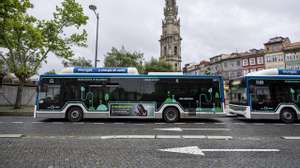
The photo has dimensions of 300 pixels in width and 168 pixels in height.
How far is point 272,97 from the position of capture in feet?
40.7

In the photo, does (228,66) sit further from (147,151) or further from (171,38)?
(147,151)

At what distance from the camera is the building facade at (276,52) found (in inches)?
1971

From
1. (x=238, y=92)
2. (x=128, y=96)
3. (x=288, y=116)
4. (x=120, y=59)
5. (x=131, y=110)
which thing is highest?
(x=120, y=59)

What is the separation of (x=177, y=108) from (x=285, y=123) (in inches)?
272

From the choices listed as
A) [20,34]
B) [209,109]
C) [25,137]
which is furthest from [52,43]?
[209,109]

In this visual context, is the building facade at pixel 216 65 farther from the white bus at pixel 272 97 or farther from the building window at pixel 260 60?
the white bus at pixel 272 97

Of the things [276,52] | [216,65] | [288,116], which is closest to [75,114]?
[288,116]

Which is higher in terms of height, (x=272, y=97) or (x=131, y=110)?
(x=272, y=97)

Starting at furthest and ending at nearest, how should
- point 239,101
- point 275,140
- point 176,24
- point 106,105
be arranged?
point 176,24 → point 239,101 → point 106,105 → point 275,140

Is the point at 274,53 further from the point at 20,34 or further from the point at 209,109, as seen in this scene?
the point at 20,34

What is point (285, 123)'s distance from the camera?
12172mm

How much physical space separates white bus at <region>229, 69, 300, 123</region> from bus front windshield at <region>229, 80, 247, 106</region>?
0.07m

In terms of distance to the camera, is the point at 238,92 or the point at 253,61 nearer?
the point at 238,92

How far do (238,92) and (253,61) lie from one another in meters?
52.7
